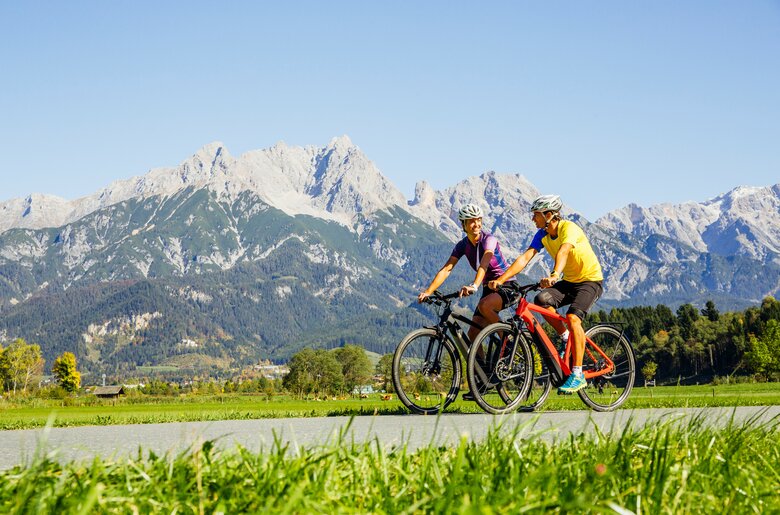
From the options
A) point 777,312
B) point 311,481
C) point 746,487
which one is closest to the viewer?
point 311,481

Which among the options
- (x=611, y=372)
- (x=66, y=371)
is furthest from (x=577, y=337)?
(x=66, y=371)

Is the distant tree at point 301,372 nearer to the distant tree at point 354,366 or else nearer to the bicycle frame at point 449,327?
the distant tree at point 354,366

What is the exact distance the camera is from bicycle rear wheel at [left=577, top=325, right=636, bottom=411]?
502 inches

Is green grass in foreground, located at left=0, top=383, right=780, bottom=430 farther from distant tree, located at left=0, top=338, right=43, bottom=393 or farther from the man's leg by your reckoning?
distant tree, located at left=0, top=338, right=43, bottom=393

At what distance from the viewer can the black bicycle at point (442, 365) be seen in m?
11.7

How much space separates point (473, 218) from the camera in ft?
40.2

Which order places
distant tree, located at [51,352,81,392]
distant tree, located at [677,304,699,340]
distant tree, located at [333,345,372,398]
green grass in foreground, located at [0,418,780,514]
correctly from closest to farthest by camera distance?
green grass in foreground, located at [0,418,780,514] < distant tree, located at [333,345,372,398] < distant tree, located at [51,352,81,392] < distant tree, located at [677,304,699,340]

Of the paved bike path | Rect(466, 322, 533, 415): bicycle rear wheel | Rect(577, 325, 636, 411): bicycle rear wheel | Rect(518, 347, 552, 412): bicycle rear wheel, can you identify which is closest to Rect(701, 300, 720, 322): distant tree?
Rect(577, 325, 636, 411): bicycle rear wheel

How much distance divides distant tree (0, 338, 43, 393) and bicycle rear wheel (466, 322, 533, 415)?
12588 centimetres

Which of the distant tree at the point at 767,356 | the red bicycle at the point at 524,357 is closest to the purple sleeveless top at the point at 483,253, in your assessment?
the red bicycle at the point at 524,357

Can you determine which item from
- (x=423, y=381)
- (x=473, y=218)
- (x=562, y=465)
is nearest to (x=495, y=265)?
(x=473, y=218)

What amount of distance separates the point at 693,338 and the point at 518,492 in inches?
6472

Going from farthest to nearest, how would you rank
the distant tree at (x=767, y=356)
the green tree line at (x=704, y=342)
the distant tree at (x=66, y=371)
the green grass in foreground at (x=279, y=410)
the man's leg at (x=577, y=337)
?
the green tree line at (x=704, y=342) < the distant tree at (x=66, y=371) < the distant tree at (x=767, y=356) < the green grass in foreground at (x=279, y=410) < the man's leg at (x=577, y=337)

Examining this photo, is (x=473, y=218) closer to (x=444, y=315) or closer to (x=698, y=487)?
(x=444, y=315)
